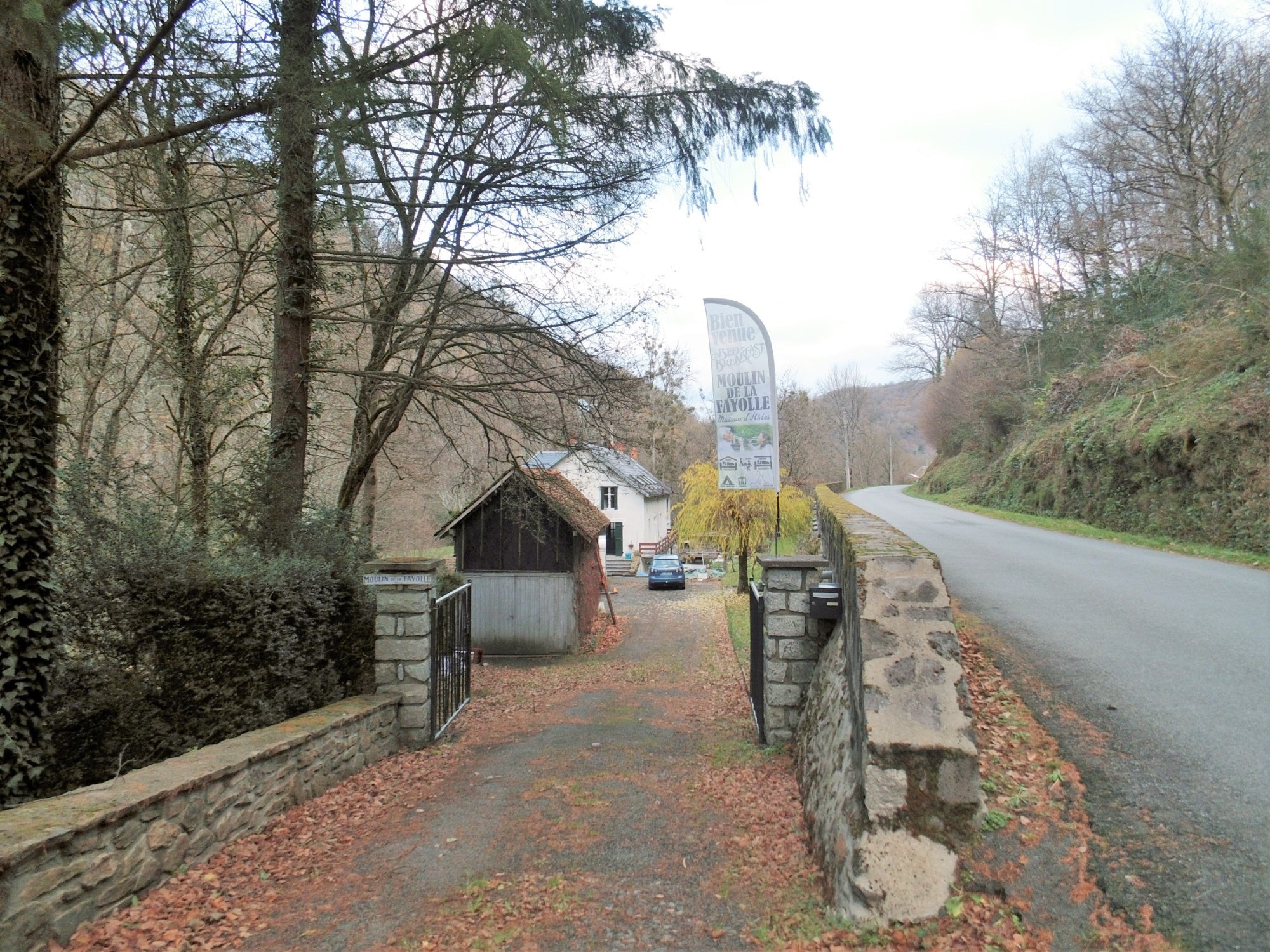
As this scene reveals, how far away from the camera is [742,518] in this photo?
83.4 feet

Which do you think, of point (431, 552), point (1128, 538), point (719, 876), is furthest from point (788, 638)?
point (431, 552)

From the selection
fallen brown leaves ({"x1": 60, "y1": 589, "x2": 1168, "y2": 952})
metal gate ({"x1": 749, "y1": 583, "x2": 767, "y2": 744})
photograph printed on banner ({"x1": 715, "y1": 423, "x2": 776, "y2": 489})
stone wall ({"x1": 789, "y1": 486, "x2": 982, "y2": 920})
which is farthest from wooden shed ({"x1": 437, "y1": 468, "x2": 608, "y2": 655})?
stone wall ({"x1": 789, "y1": 486, "x2": 982, "y2": 920})

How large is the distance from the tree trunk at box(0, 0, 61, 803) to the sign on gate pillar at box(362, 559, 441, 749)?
2.65 metres

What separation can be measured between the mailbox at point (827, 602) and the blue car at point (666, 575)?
25.9 m

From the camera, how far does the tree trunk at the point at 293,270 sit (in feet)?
17.6

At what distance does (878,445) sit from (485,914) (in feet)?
254

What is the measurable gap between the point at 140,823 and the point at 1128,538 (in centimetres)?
1809

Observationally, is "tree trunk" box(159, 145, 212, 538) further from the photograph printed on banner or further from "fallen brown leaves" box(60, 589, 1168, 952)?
the photograph printed on banner

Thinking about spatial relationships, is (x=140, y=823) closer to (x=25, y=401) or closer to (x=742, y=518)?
(x=25, y=401)

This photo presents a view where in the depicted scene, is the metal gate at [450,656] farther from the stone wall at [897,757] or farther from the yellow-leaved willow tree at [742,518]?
the yellow-leaved willow tree at [742,518]

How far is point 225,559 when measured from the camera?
223 inches

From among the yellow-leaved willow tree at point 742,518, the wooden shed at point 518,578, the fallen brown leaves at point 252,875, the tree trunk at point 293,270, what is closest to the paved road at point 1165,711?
the fallen brown leaves at point 252,875

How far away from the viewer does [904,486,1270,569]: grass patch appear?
12.6 metres

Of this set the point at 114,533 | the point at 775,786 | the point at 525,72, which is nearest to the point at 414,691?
the point at 114,533
